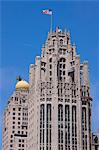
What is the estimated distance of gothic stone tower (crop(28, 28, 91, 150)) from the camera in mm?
181125

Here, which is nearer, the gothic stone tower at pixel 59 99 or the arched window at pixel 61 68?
the gothic stone tower at pixel 59 99

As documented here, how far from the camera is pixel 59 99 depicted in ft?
609

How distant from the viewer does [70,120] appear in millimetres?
183250

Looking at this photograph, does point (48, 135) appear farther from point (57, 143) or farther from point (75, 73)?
point (75, 73)

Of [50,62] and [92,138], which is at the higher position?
[50,62]

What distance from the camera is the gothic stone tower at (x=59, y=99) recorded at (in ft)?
594

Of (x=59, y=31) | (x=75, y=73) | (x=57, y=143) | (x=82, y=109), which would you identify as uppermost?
(x=59, y=31)

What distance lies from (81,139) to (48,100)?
17.7 m

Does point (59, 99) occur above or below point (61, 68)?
below

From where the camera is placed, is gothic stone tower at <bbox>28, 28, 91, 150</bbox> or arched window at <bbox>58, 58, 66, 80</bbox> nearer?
gothic stone tower at <bbox>28, 28, 91, 150</bbox>

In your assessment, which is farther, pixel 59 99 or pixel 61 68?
pixel 61 68

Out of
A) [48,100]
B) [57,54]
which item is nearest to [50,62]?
[57,54]

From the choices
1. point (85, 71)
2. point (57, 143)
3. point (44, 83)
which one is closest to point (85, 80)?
point (85, 71)

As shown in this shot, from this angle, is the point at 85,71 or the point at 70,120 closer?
the point at 70,120
